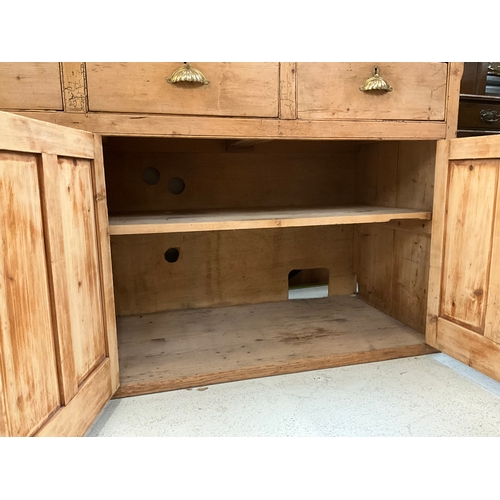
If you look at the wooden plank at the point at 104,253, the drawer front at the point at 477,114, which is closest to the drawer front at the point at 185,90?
the wooden plank at the point at 104,253

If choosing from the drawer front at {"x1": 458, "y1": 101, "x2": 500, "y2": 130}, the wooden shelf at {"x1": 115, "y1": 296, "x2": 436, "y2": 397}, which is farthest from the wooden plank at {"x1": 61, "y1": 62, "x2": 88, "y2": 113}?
the drawer front at {"x1": 458, "y1": 101, "x2": 500, "y2": 130}

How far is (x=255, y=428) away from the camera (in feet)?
2.93

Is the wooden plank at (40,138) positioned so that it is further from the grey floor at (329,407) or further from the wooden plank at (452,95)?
the wooden plank at (452,95)

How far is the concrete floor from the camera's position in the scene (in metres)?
0.88

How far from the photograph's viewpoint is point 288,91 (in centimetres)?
106

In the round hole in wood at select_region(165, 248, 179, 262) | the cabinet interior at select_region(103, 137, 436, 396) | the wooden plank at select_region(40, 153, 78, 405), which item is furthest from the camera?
the round hole in wood at select_region(165, 248, 179, 262)

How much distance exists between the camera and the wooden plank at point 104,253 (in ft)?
3.11

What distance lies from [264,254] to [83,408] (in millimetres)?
1036

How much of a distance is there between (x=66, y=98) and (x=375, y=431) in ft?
3.38

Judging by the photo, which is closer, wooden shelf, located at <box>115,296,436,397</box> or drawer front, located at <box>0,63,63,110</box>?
drawer front, located at <box>0,63,63,110</box>

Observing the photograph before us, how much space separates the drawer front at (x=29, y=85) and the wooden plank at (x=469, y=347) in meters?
1.21

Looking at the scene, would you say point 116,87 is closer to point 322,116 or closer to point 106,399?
point 322,116

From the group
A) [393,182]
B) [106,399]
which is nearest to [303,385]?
[106,399]

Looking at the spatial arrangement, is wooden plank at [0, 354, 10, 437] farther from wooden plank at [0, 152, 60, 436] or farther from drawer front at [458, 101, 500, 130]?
drawer front at [458, 101, 500, 130]
